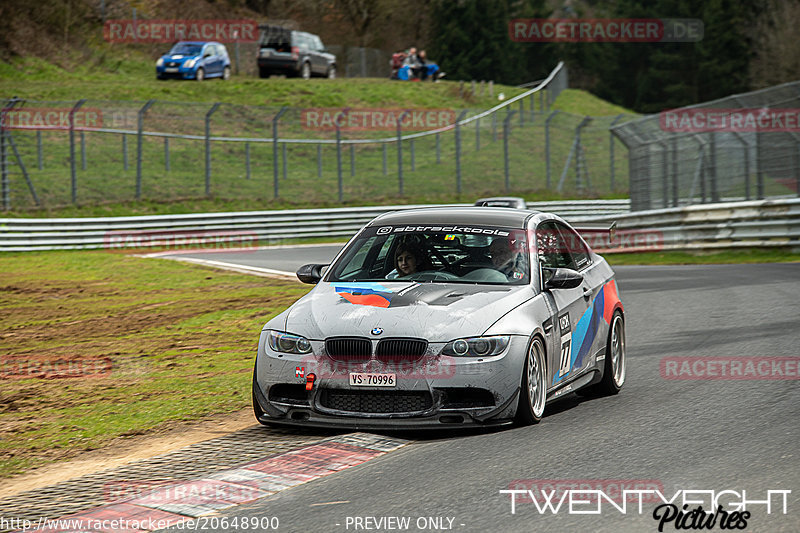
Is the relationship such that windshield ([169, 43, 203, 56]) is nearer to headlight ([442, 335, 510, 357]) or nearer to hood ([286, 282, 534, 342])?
hood ([286, 282, 534, 342])

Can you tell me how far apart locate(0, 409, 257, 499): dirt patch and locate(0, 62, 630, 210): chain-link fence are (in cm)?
2085

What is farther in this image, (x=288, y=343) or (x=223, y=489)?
(x=288, y=343)

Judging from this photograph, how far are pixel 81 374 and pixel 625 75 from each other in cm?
9348

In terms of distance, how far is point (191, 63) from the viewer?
45125 mm

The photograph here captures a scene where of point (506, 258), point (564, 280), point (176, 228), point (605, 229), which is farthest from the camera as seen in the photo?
point (176, 228)

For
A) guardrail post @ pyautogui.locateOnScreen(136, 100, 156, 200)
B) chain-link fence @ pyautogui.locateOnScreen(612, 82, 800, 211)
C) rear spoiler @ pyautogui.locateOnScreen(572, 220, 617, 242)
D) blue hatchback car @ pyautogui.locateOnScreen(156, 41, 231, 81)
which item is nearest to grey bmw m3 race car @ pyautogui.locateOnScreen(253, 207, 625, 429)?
rear spoiler @ pyautogui.locateOnScreen(572, 220, 617, 242)

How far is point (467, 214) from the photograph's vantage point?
27.6 feet

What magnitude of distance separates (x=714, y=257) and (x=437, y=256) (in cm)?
1596

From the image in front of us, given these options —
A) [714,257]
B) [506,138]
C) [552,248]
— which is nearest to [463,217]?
[552,248]

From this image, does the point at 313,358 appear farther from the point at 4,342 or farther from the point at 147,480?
the point at 4,342

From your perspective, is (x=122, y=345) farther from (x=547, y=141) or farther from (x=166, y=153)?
(x=547, y=141)

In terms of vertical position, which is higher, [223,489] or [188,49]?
[188,49]

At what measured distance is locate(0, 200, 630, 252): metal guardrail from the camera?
26.1 meters

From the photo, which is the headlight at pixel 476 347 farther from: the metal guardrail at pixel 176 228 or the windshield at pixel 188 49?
the windshield at pixel 188 49
